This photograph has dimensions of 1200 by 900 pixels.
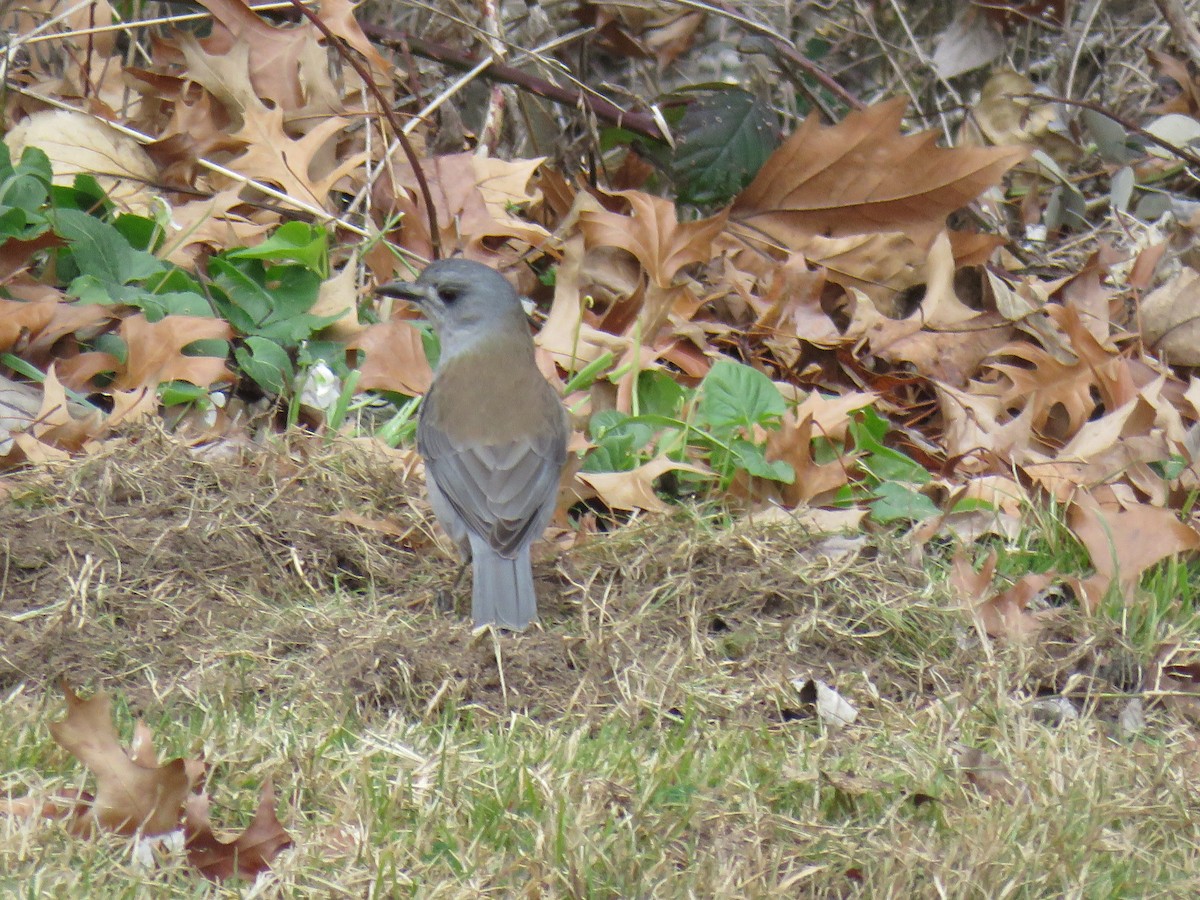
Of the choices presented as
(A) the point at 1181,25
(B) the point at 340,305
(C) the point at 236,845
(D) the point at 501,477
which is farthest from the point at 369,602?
(A) the point at 1181,25

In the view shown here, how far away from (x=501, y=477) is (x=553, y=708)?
93cm

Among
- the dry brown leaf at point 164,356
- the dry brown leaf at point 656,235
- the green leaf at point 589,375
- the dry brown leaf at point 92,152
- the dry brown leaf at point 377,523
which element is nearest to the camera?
the dry brown leaf at point 377,523

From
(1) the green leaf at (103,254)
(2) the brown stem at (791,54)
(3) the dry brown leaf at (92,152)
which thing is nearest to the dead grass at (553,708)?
(1) the green leaf at (103,254)

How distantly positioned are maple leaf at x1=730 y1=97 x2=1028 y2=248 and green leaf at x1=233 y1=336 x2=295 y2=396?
80.8 inches

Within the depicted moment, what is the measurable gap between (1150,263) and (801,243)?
1.38 meters

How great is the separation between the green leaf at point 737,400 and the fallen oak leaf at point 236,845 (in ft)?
7.97

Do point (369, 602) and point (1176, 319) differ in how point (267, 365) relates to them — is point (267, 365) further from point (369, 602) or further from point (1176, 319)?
point (1176, 319)

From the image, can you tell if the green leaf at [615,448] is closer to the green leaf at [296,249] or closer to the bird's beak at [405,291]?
the bird's beak at [405,291]

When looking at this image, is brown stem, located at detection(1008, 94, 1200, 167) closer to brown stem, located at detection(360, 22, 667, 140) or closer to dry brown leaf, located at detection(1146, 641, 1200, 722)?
brown stem, located at detection(360, 22, 667, 140)

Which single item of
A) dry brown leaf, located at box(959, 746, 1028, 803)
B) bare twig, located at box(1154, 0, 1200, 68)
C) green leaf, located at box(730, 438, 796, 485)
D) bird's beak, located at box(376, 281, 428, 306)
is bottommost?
green leaf, located at box(730, 438, 796, 485)

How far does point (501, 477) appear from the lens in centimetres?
479

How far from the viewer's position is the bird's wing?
461cm

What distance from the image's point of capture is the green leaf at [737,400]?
530 centimetres

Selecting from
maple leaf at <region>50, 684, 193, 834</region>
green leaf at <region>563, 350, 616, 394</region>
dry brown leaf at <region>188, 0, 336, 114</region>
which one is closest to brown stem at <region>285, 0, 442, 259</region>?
dry brown leaf at <region>188, 0, 336, 114</region>
